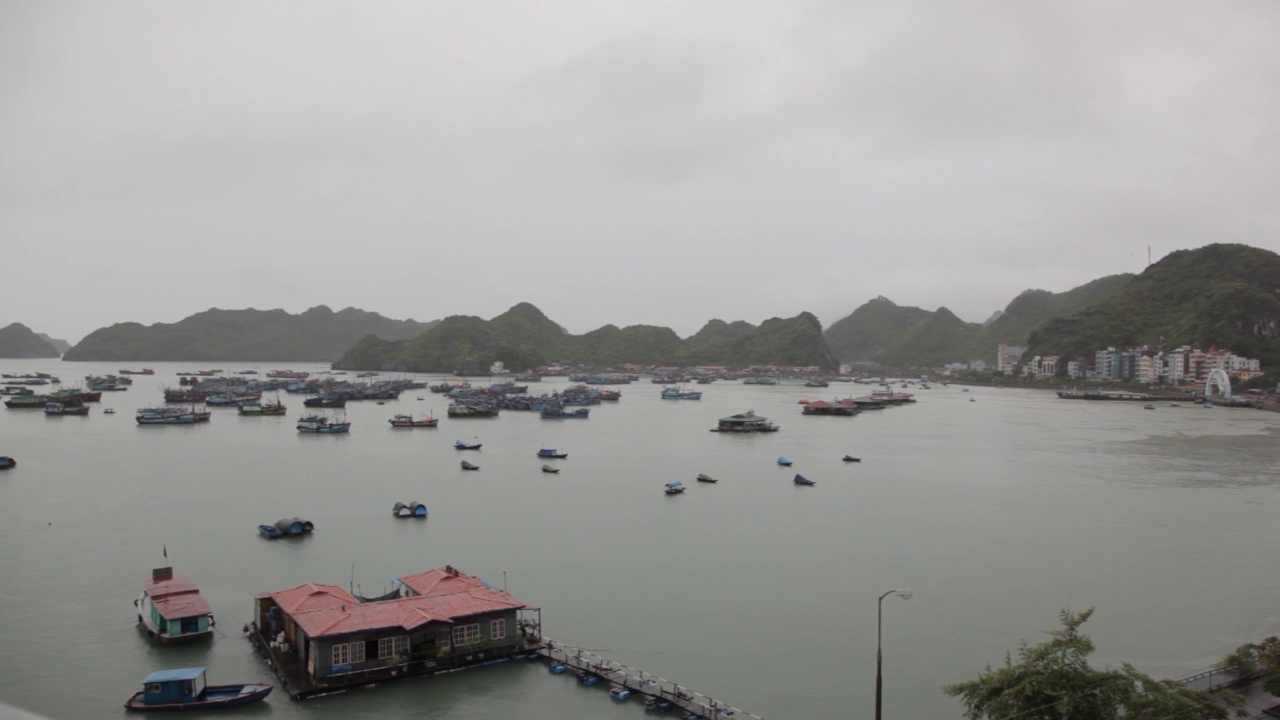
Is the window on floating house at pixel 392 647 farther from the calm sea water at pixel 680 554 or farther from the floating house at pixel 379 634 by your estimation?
the calm sea water at pixel 680 554

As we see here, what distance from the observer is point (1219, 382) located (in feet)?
163

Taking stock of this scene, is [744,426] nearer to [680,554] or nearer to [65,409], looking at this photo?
[680,554]

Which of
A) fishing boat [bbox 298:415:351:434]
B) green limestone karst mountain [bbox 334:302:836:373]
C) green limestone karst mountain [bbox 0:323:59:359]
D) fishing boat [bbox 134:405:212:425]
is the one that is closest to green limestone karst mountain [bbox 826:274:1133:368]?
green limestone karst mountain [bbox 334:302:836:373]

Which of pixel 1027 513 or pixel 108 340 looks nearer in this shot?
pixel 1027 513

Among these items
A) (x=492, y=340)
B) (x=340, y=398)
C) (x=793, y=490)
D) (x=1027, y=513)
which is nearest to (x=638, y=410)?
(x=340, y=398)

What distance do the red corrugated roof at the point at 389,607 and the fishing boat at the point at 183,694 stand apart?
27.1 inches

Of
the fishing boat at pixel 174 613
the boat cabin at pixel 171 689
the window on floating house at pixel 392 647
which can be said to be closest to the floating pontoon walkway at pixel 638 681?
the window on floating house at pixel 392 647

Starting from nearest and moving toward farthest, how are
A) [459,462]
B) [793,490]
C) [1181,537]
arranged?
[1181,537] → [793,490] → [459,462]

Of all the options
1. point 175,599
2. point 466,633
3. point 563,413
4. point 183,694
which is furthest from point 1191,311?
point 183,694

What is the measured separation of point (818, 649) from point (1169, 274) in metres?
74.0

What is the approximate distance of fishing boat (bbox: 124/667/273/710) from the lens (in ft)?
24.4

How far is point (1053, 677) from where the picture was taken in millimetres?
5719

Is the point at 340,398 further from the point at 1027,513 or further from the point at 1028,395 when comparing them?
the point at 1028,395

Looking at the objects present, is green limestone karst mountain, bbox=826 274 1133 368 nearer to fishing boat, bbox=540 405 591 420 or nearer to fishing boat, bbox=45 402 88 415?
fishing boat, bbox=540 405 591 420
